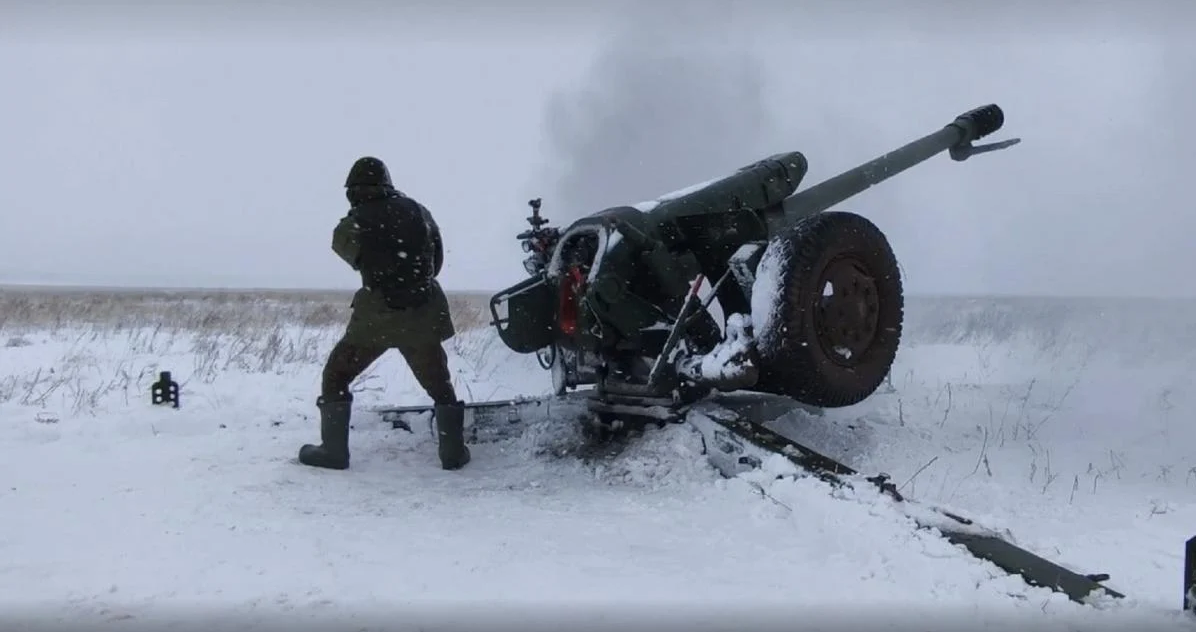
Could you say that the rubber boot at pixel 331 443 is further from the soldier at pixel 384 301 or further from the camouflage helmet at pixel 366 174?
the camouflage helmet at pixel 366 174

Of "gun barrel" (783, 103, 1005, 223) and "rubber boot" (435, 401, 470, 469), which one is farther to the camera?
"gun barrel" (783, 103, 1005, 223)

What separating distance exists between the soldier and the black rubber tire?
1636 mm

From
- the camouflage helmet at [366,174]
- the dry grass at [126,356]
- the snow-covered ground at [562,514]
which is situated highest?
the camouflage helmet at [366,174]

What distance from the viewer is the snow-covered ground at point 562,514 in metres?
2.49

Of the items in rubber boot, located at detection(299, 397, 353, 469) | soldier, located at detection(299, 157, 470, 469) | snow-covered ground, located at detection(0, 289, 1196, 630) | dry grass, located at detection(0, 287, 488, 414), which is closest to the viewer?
snow-covered ground, located at detection(0, 289, 1196, 630)

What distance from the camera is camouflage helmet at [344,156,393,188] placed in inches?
179

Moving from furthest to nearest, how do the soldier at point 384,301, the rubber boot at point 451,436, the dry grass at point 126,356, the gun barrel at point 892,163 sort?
the dry grass at point 126,356 → the gun barrel at point 892,163 → the rubber boot at point 451,436 → the soldier at point 384,301

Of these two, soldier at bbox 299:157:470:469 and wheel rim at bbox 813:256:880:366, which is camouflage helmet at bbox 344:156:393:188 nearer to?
soldier at bbox 299:157:470:469

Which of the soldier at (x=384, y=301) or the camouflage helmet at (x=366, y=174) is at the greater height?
the camouflage helmet at (x=366, y=174)

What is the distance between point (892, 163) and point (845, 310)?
1.63 meters

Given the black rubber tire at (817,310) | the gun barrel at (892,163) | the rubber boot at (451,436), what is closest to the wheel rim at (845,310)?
the black rubber tire at (817,310)

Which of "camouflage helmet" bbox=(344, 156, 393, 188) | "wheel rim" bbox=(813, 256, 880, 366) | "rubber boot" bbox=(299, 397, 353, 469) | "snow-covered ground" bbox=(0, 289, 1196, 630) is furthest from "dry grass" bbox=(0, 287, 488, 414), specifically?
"wheel rim" bbox=(813, 256, 880, 366)

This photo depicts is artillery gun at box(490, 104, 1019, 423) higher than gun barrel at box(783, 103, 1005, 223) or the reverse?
the reverse

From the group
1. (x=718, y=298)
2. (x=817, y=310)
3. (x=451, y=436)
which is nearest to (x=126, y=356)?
(x=451, y=436)
